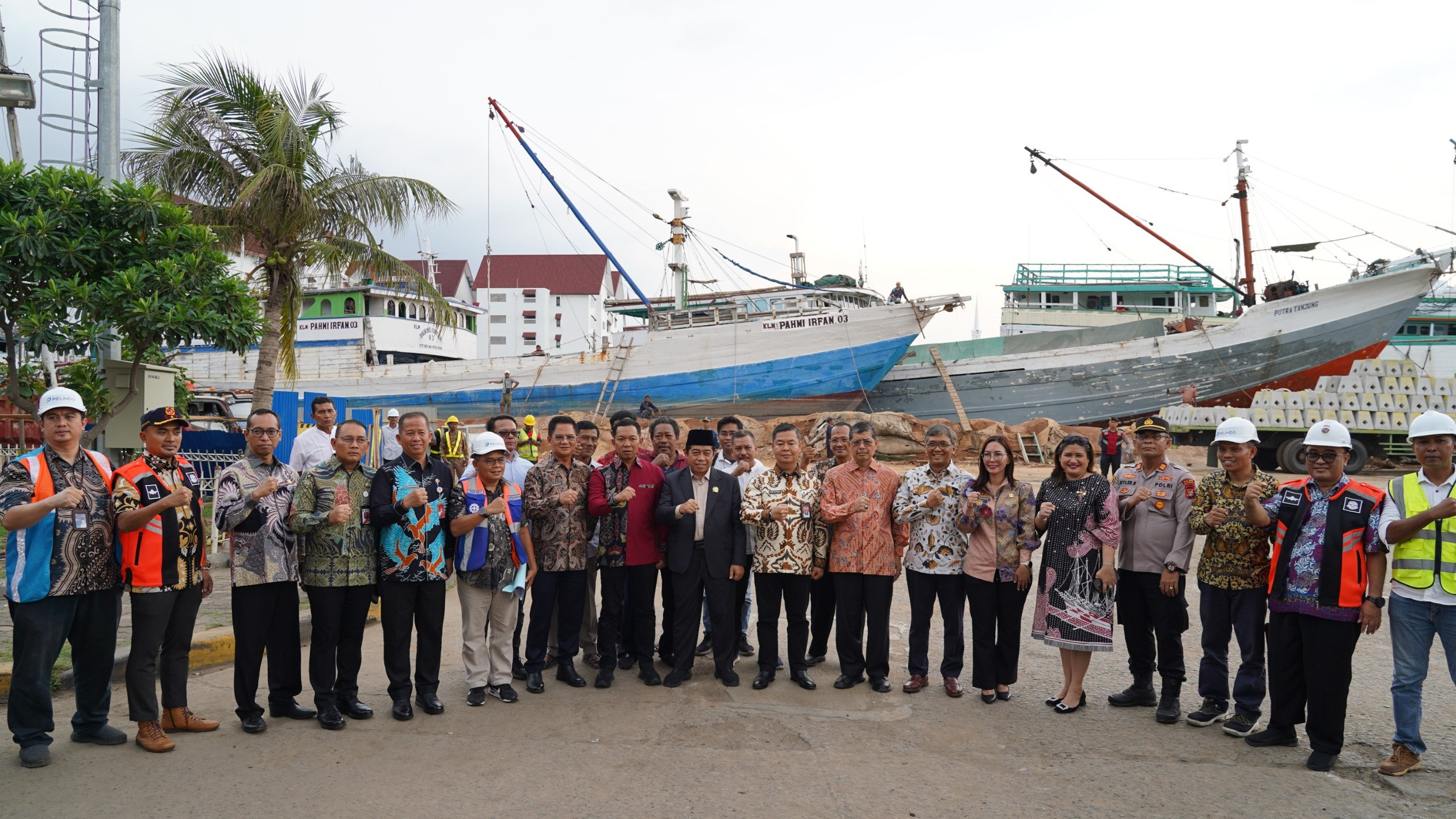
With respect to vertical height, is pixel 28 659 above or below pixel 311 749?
above

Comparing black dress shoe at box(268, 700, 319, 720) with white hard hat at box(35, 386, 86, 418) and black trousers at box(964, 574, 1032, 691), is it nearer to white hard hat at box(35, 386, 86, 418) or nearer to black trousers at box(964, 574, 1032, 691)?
white hard hat at box(35, 386, 86, 418)

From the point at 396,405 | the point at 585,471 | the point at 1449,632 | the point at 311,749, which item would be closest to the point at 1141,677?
the point at 1449,632

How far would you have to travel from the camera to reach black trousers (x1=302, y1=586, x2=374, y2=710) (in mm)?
4703

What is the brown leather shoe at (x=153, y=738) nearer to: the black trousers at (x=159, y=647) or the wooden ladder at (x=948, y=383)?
the black trousers at (x=159, y=647)

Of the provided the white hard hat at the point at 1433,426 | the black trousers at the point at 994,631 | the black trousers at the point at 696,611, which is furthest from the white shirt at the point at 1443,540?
the black trousers at the point at 696,611

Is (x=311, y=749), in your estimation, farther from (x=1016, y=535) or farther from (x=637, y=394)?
(x=637, y=394)

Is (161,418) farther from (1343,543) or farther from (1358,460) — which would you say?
(1358,460)

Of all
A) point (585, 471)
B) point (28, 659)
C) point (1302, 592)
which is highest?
point (585, 471)

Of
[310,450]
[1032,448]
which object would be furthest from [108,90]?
[1032,448]

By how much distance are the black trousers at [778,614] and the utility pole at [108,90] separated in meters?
6.84

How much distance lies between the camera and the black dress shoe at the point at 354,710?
478cm

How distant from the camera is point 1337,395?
17688 millimetres

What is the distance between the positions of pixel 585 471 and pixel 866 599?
1940mm

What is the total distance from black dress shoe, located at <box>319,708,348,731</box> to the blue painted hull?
22309 mm
